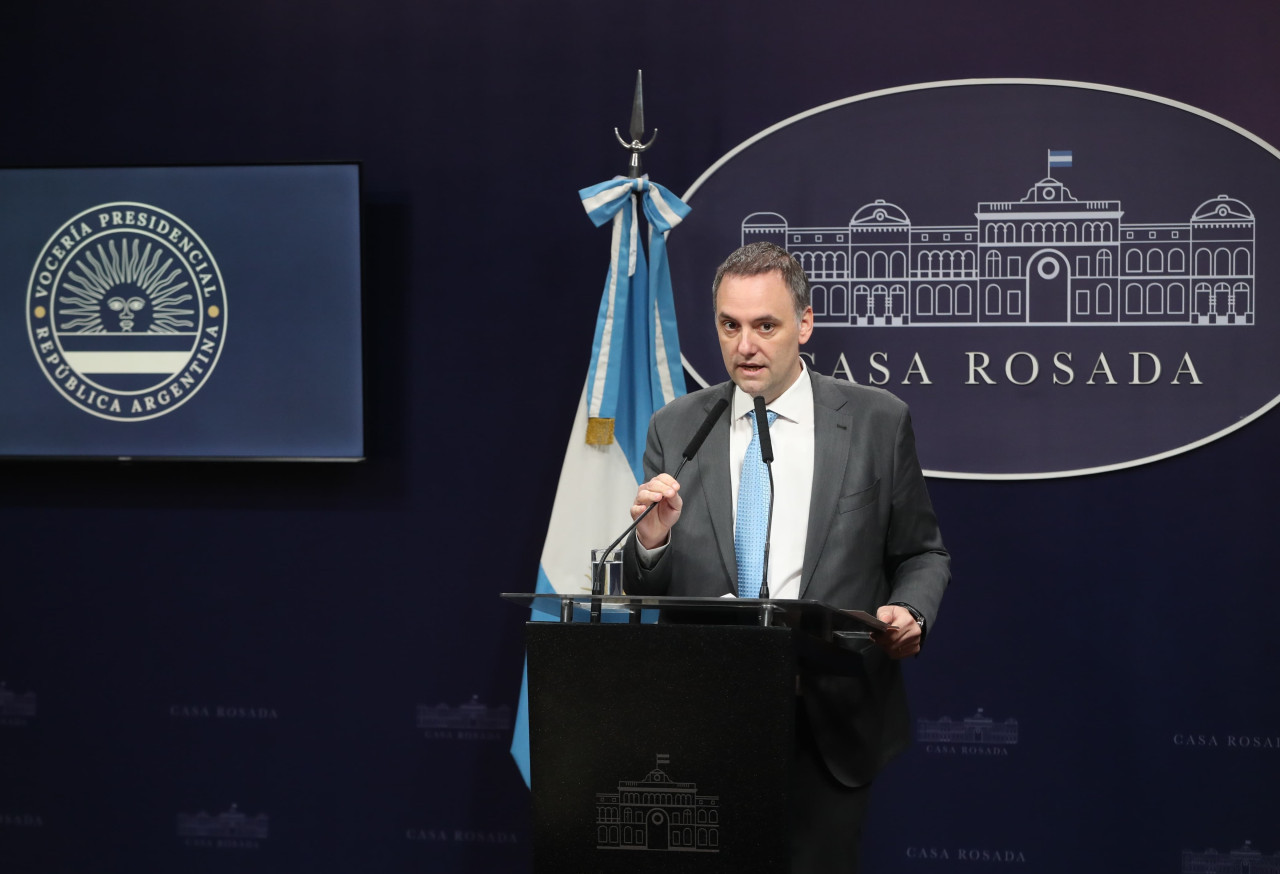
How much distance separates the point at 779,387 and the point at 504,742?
6.11 feet

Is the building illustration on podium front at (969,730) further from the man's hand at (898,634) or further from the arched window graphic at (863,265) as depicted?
the man's hand at (898,634)

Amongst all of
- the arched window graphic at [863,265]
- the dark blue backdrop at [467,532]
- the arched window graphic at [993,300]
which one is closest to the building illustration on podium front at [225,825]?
the dark blue backdrop at [467,532]

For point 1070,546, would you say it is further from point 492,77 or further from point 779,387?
point 492,77

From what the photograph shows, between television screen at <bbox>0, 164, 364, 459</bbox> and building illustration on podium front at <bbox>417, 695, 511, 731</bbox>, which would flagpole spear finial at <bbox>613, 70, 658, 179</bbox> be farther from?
building illustration on podium front at <bbox>417, 695, 511, 731</bbox>

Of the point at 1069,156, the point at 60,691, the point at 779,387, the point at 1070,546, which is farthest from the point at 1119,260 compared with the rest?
the point at 60,691

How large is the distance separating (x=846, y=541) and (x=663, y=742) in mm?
659

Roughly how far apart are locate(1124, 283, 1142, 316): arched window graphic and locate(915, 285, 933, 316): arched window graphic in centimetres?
57

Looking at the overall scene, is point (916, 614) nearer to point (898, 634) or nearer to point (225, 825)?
point (898, 634)

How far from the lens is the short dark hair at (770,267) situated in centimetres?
217

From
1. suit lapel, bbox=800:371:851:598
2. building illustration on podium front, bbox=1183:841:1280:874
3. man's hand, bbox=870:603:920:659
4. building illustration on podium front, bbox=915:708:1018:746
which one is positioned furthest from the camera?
building illustration on podium front, bbox=915:708:1018:746

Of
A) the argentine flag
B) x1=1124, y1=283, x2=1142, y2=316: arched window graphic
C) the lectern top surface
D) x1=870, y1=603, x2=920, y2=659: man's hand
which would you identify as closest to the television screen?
the argentine flag

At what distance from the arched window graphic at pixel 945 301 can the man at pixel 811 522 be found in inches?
48.2

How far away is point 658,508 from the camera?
1.85 metres

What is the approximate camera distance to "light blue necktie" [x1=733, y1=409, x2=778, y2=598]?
209cm
